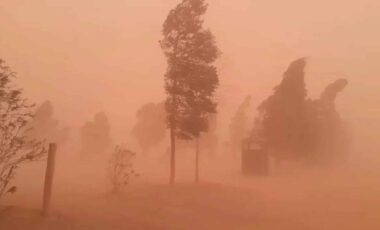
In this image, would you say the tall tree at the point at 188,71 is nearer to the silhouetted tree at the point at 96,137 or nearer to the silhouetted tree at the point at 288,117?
the silhouetted tree at the point at 288,117

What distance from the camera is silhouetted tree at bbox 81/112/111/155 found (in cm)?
8425

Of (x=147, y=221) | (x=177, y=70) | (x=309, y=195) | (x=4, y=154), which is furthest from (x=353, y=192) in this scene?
(x=4, y=154)

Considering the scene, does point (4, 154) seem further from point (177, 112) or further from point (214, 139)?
point (214, 139)

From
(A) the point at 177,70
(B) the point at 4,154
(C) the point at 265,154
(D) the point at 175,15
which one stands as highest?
(D) the point at 175,15

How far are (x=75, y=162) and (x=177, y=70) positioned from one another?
185 feet

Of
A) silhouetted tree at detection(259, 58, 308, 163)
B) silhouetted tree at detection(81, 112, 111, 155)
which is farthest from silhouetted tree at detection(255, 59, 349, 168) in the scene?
silhouetted tree at detection(81, 112, 111, 155)

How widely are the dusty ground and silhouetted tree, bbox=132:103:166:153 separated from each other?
1805 inches

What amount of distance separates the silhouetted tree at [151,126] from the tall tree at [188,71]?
4632 centimetres

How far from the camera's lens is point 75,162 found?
279 feet

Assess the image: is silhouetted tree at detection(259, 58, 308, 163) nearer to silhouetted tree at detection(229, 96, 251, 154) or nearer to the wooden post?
silhouetted tree at detection(229, 96, 251, 154)

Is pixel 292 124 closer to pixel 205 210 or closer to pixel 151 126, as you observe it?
pixel 205 210

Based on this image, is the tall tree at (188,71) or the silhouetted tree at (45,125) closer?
the tall tree at (188,71)

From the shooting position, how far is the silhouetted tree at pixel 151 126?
268 feet

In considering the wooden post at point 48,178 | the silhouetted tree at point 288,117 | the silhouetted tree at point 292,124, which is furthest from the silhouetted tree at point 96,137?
the wooden post at point 48,178
